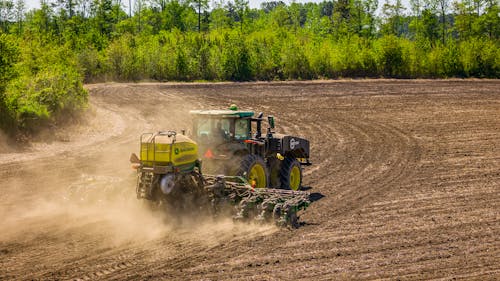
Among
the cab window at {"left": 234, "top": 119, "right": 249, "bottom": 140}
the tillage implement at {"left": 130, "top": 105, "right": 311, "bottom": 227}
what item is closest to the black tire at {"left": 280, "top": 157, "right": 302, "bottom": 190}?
the tillage implement at {"left": 130, "top": 105, "right": 311, "bottom": 227}

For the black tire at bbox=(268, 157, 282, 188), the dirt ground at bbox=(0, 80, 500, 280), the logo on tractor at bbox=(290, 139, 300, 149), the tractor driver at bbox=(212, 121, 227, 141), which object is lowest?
the dirt ground at bbox=(0, 80, 500, 280)

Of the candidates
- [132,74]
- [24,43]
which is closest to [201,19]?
[132,74]

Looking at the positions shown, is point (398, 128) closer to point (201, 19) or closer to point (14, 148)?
point (14, 148)

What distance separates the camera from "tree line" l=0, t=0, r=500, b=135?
28.4 m

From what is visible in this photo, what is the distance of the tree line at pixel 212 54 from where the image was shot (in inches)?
1117

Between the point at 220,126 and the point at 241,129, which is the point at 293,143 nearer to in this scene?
the point at 241,129

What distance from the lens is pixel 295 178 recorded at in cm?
1773

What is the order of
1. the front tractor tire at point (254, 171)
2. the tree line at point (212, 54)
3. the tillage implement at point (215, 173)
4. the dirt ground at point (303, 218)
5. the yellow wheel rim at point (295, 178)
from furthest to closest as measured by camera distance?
the tree line at point (212, 54)
the yellow wheel rim at point (295, 178)
the front tractor tire at point (254, 171)
the tillage implement at point (215, 173)
the dirt ground at point (303, 218)

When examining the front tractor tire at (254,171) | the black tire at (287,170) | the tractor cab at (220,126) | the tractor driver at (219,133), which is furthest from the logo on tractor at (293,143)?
the tractor driver at (219,133)

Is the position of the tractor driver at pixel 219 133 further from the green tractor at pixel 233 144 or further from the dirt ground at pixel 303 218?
the dirt ground at pixel 303 218

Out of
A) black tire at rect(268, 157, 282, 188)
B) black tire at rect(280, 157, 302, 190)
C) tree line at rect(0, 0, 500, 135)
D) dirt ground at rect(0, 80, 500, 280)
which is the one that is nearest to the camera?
dirt ground at rect(0, 80, 500, 280)

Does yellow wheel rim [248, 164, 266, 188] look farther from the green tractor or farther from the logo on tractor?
the logo on tractor

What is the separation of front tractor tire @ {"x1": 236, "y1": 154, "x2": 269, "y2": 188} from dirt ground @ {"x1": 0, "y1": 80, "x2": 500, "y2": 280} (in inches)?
59.8

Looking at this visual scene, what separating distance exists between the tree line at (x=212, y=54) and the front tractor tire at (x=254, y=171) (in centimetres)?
1407
